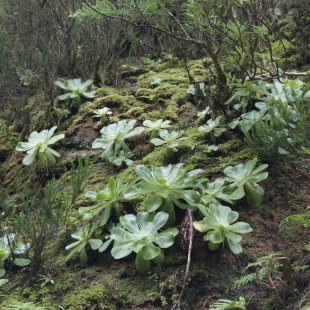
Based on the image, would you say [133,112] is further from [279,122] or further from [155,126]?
A: [279,122]

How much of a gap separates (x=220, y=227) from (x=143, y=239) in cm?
41

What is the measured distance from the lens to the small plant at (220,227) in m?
2.06

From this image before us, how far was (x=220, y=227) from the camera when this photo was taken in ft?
6.87

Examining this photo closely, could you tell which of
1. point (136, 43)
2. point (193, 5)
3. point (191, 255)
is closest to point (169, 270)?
point (191, 255)

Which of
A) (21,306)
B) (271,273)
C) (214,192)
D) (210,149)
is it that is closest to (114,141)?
(210,149)

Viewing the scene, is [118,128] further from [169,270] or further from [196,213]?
[169,270]

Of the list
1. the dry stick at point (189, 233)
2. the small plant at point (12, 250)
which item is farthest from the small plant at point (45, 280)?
the dry stick at point (189, 233)

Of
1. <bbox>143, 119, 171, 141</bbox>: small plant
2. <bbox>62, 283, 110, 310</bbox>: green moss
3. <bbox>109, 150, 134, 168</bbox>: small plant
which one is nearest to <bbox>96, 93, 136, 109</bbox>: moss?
<bbox>143, 119, 171, 141</bbox>: small plant

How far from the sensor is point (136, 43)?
16.4ft

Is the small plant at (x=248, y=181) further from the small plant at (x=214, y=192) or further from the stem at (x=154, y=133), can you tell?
the stem at (x=154, y=133)

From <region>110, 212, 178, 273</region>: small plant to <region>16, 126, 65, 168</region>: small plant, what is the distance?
122cm

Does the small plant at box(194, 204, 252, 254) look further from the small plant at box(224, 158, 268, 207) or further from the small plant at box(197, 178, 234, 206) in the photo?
the small plant at box(224, 158, 268, 207)

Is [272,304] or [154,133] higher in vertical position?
[154,133]

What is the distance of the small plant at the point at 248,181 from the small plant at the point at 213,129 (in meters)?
0.58
